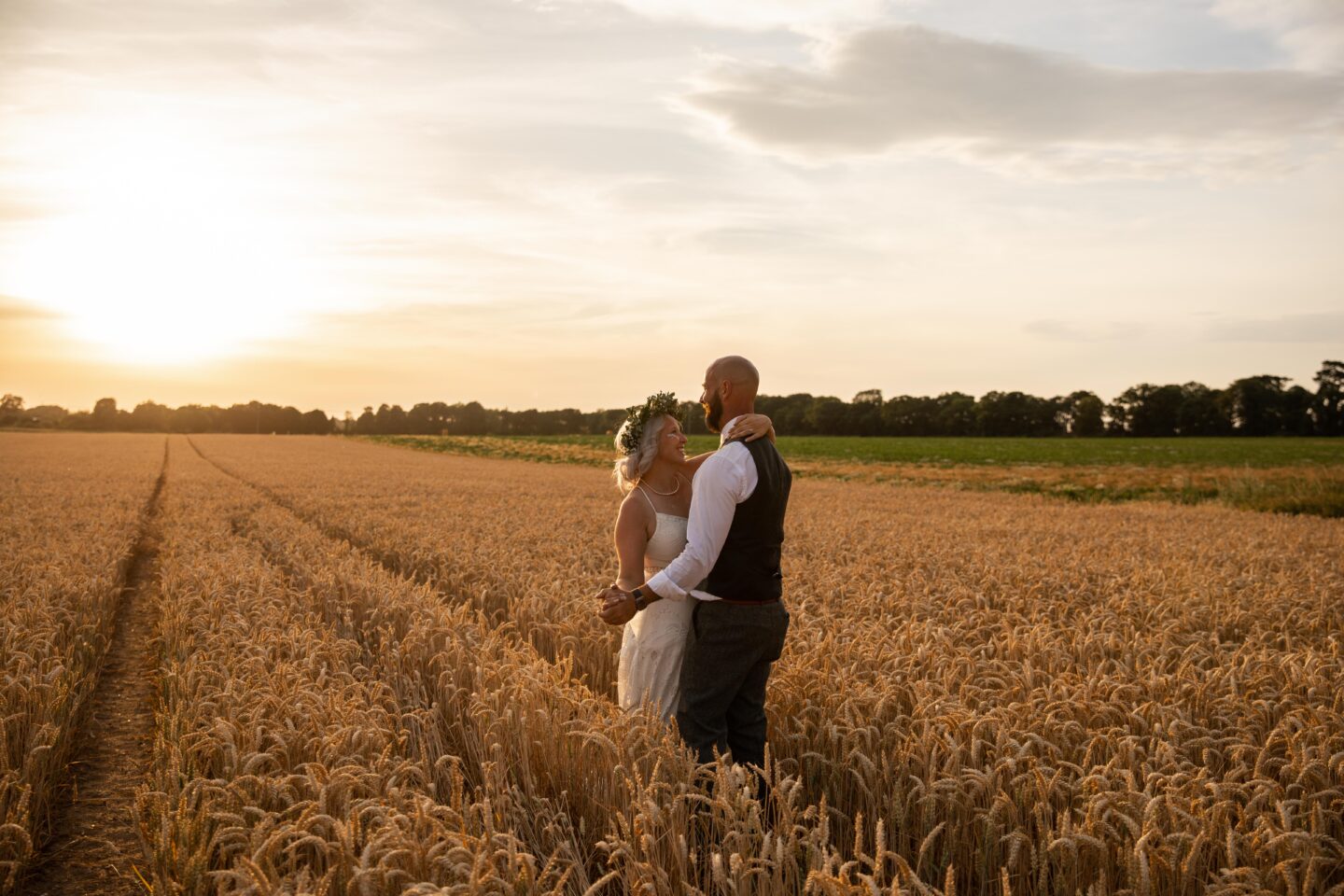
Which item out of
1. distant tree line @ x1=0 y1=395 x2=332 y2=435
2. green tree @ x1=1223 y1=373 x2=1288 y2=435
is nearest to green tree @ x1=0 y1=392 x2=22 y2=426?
distant tree line @ x1=0 y1=395 x2=332 y2=435

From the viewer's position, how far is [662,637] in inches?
196

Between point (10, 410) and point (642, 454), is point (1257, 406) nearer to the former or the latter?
point (642, 454)

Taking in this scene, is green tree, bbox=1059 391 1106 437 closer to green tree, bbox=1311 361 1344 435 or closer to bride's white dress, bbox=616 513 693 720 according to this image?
green tree, bbox=1311 361 1344 435

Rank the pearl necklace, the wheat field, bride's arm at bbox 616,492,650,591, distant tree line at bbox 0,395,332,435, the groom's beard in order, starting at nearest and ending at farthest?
1. the wheat field
2. the groom's beard
3. bride's arm at bbox 616,492,650,591
4. the pearl necklace
5. distant tree line at bbox 0,395,332,435

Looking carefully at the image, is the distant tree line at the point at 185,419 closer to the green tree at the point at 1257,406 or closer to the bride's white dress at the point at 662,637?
→ the green tree at the point at 1257,406

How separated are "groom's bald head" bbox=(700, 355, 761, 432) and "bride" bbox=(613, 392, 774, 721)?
47 cm

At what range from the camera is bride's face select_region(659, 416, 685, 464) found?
4.96m

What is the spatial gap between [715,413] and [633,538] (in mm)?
959

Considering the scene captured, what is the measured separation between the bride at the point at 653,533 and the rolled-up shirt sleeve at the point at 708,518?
442 mm

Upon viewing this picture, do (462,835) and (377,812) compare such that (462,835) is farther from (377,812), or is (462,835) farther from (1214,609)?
(1214,609)

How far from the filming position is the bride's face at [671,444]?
4.96 metres

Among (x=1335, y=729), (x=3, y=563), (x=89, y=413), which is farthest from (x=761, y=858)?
(x=89, y=413)

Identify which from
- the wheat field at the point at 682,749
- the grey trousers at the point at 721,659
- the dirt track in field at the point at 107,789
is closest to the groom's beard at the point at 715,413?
the grey trousers at the point at 721,659

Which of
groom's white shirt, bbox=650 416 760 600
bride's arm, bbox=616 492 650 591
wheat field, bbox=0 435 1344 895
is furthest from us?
bride's arm, bbox=616 492 650 591
